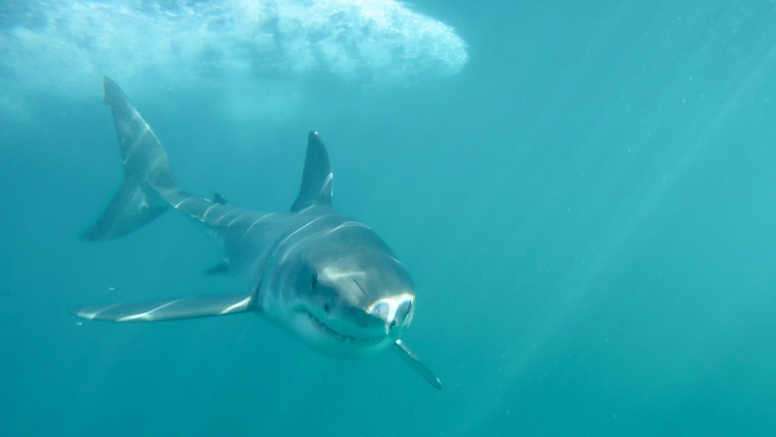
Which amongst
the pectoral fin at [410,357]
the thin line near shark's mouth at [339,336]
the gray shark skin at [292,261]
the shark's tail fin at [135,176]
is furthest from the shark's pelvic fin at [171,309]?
the shark's tail fin at [135,176]

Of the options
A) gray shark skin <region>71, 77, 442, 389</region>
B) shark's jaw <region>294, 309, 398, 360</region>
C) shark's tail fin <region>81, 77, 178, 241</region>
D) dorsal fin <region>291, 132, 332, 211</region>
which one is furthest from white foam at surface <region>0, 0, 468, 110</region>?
shark's jaw <region>294, 309, 398, 360</region>

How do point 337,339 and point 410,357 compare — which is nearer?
point 337,339

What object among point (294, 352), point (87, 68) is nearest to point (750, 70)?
point (294, 352)

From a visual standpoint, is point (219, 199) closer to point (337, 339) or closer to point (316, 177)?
point (316, 177)

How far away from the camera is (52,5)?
18.0 meters

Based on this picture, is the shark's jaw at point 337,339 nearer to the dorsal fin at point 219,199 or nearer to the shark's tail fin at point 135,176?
the dorsal fin at point 219,199

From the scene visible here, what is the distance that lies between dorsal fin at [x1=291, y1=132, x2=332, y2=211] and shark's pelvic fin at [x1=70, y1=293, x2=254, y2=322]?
74.8 inches

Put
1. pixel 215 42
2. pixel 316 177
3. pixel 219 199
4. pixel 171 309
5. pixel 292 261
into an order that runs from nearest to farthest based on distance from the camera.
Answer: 1. pixel 292 261
2. pixel 171 309
3. pixel 316 177
4. pixel 219 199
5. pixel 215 42

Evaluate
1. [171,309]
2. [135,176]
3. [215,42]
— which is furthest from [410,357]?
[215,42]

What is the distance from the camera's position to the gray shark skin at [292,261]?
265 centimetres

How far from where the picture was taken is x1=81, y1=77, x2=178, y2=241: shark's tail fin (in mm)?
7562

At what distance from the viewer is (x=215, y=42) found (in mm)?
23641

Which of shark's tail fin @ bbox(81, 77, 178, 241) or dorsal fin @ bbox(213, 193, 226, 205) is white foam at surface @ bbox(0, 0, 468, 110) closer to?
shark's tail fin @ bbox(81, 77, 178, 241)

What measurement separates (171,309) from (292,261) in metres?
1.31
